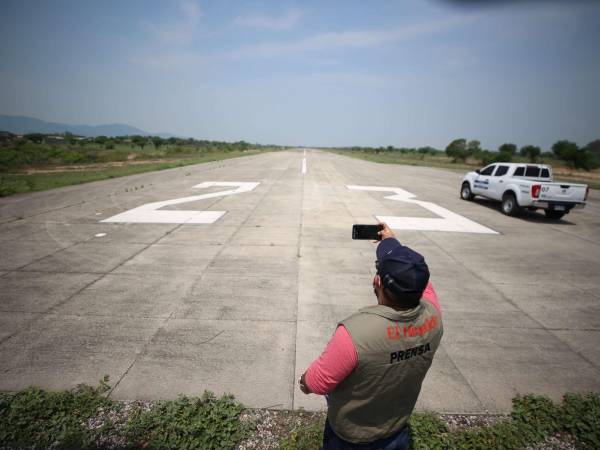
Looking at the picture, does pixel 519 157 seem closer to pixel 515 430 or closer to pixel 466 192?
pixel 466 192

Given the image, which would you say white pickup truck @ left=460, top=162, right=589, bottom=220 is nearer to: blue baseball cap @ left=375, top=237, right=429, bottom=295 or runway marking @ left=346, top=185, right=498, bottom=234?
runway marking @ left=346, top=185, right=498, bottom=234

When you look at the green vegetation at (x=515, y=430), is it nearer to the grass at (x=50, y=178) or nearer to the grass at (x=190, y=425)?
the grass at (x=190, y=425)

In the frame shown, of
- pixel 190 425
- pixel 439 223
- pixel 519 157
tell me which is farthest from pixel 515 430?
pixel 519 157

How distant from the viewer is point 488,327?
14.2 ft

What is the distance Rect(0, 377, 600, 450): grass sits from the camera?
2512mm

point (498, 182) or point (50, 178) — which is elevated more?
point (498, 182)

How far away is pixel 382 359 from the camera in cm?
148

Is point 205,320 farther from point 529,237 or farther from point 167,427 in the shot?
point 529,237

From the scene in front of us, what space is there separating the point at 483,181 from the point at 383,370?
14.3 meters

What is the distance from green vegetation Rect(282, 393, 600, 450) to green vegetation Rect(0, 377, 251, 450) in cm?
65

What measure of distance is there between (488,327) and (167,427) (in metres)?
4.26

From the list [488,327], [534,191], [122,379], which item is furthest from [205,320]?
[534,191]

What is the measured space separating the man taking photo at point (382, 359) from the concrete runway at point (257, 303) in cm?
147

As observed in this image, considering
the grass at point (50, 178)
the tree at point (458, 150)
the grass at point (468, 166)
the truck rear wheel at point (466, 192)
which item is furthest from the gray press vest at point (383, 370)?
the tree at point (458, 150)
